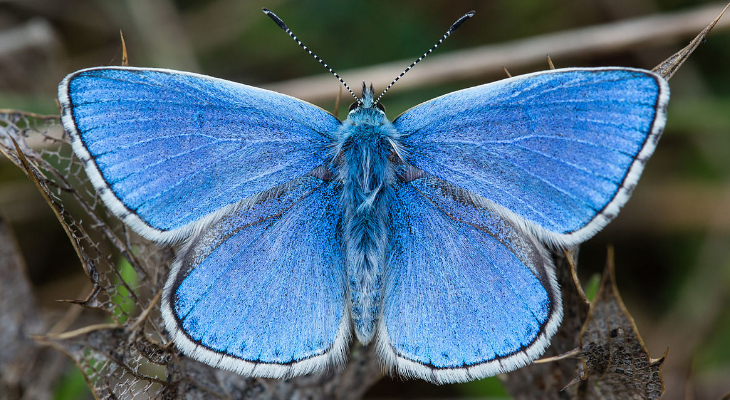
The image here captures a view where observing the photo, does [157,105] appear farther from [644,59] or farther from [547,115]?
[644,59]

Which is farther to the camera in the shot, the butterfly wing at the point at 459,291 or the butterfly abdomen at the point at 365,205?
the butterfly abdomen at the point at 365,205

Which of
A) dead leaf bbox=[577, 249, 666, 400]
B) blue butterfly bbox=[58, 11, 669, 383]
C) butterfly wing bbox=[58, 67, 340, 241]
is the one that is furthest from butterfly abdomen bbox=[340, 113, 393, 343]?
dead leaf bbox=[577, 249, 666, 400]

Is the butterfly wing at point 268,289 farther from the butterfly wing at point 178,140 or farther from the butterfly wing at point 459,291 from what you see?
the butterfly wing at point 459,291

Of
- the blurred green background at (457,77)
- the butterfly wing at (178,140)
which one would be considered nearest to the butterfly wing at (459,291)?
the butterfly wing at (178,140)

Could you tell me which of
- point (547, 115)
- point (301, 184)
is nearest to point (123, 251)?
point (301, 184)

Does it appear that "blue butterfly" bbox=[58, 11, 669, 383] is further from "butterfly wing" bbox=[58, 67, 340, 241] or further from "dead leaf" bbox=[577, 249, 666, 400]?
"dead leaf" bbox=[577, 249, 666, 400]

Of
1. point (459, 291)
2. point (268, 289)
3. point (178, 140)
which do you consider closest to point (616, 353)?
point (459, 291)
